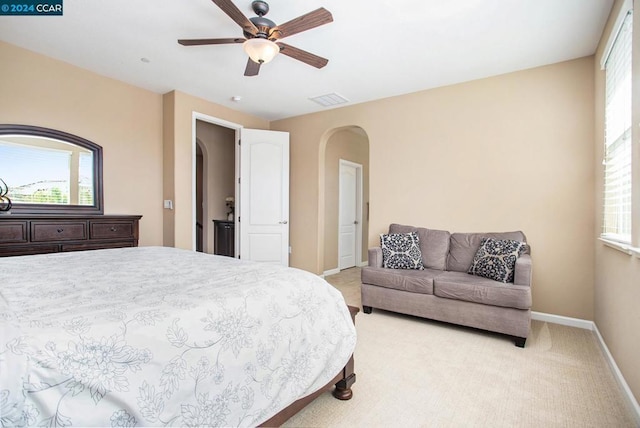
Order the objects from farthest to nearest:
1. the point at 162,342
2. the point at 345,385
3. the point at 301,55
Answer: the point at 301,55 → the point at 345,385 → the point at 162,342

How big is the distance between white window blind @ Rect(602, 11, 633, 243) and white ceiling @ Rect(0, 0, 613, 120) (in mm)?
384

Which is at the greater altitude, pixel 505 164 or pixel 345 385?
pixel 505 164

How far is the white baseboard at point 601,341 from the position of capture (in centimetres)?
174

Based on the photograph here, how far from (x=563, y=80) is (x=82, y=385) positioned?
4202 millimetres

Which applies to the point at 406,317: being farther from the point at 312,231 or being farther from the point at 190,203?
the point at 190,203

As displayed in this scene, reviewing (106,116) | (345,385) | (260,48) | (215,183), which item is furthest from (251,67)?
(215,183)

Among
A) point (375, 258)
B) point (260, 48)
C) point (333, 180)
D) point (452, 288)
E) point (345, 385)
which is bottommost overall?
point (345, 385)

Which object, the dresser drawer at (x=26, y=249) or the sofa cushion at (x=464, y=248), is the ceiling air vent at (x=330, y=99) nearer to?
the sofa cushion at (x=464, y=248)

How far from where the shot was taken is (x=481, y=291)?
2.75 meters

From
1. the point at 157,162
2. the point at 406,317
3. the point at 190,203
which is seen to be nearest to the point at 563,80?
the point at 406,317

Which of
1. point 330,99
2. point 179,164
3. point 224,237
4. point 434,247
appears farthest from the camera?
point 224,237

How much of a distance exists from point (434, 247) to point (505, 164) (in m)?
1.17

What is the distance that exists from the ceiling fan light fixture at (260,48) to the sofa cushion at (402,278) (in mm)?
2277

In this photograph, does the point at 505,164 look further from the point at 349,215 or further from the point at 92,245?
the point at 92,245
